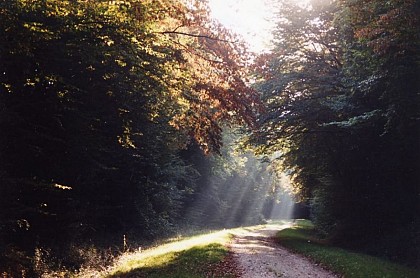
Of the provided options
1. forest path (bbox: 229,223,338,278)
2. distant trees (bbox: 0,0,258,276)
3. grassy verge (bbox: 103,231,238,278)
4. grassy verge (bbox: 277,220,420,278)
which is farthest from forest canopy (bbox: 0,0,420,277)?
forest path (bbox: 229,223,338,278)

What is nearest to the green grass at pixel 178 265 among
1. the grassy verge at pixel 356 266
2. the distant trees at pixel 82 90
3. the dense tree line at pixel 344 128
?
the distant trees at pixel 82 90

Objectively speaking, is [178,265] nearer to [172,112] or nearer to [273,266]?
[273,266]

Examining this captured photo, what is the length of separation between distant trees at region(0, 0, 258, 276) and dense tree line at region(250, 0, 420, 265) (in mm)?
6646

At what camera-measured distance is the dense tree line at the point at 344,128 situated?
1627 centimetres

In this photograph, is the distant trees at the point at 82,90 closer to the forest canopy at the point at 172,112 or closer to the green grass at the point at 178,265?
the forest canopy at the point at 172,112

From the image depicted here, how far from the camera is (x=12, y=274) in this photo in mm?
10508

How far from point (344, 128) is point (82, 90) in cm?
1480

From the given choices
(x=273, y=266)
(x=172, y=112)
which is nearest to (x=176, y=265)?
(x=273, y=266)

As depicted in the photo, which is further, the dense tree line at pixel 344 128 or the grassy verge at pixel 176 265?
the dense tree line at pixel 344 128

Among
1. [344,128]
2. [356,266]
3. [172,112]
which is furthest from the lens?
[344,128]

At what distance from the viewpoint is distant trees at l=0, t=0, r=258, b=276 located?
801 centimetres

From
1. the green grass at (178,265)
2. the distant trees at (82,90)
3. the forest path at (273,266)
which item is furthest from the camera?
the forest path at (273,266)

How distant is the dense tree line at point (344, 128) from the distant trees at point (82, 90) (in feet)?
21.8

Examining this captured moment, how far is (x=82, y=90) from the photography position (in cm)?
1097
